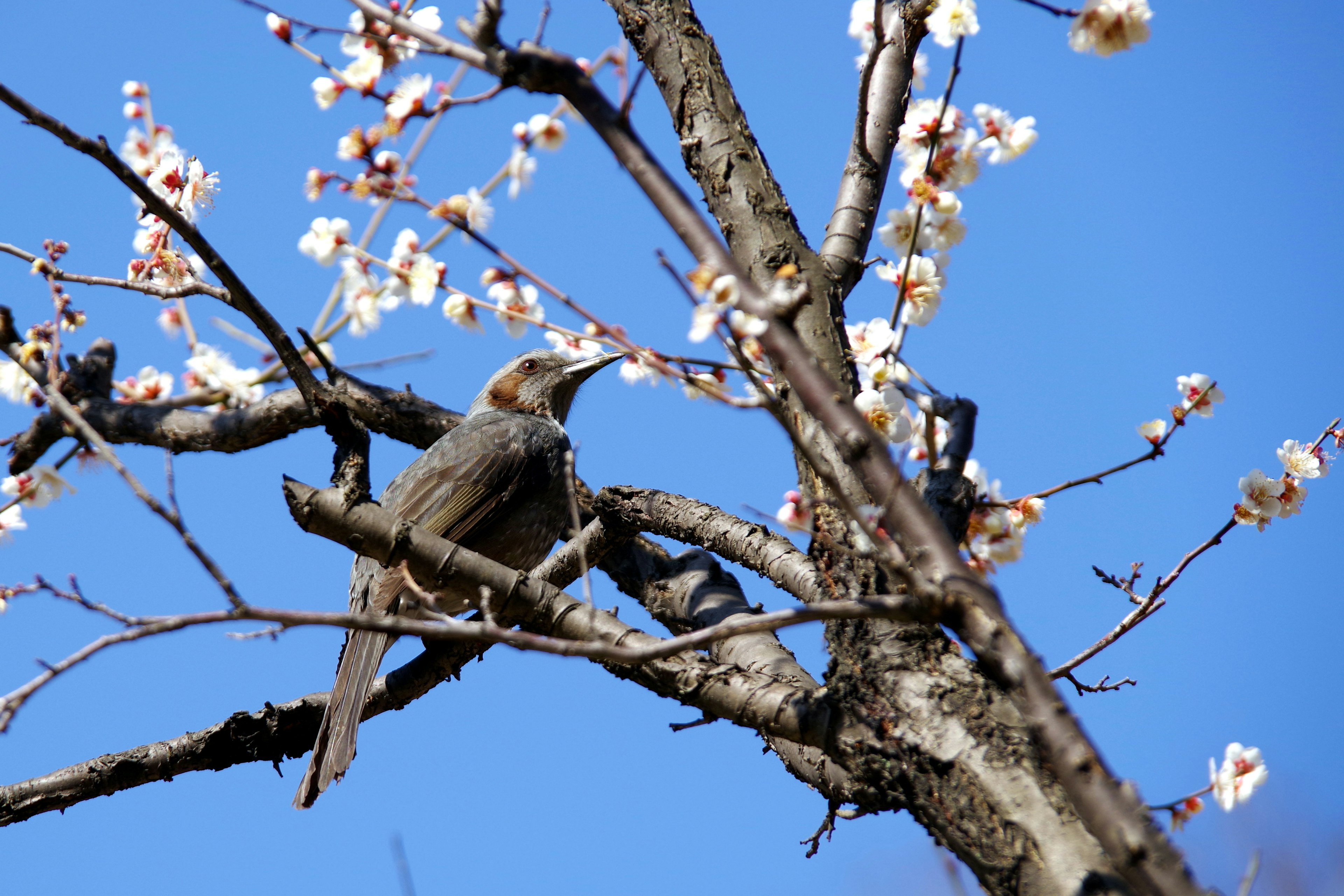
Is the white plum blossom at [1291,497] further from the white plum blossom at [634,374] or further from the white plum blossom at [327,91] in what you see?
the white plum blossom at [327,91]

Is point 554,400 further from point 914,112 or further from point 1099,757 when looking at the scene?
point 1099,757

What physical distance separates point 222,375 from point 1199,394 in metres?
5.54

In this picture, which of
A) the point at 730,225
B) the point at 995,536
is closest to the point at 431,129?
the point at 730,225

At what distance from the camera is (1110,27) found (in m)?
2.73

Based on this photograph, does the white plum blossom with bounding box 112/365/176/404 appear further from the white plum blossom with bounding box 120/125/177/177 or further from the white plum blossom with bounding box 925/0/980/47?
the white plum blossom with bounding box 925/0/980/47

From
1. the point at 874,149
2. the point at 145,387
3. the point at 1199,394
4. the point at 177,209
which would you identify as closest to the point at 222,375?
the point at 145,387

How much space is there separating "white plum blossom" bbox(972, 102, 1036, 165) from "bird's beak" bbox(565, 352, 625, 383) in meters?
3.84

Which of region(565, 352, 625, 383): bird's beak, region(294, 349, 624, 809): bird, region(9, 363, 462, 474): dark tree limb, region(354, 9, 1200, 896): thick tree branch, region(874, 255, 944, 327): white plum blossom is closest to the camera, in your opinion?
region(354, 9, 1200, 896): thick tree branch

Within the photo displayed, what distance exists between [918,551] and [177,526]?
1619mm

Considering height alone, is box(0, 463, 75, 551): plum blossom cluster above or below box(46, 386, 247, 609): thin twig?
above

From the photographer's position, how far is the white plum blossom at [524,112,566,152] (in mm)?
3602

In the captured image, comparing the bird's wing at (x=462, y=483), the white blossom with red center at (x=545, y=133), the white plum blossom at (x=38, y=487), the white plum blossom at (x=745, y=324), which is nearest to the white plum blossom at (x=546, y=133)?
the white blossom with red center at (x=545, y=133)

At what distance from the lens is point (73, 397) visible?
6391 mm

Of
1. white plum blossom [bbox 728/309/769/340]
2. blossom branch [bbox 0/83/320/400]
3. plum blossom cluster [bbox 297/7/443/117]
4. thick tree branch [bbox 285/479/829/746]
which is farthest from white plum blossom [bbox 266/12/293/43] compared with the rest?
white plum blossom [bbox 728/309/769/340]
